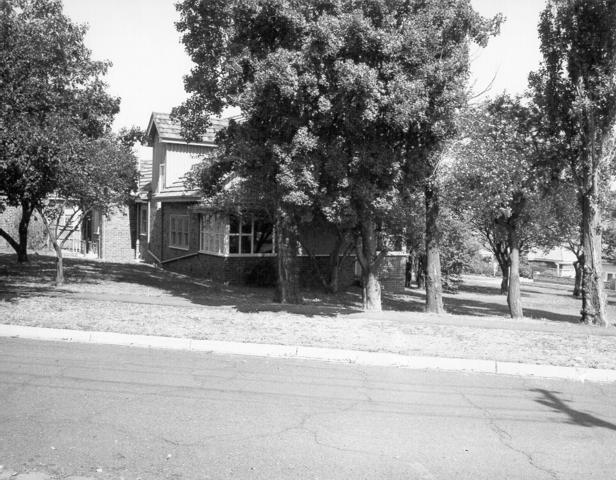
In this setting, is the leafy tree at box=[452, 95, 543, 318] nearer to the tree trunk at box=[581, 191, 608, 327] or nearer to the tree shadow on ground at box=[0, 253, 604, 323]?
the tree trunk at box=[581, 191, 608, 327]

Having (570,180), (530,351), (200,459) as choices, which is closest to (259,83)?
(530,351)

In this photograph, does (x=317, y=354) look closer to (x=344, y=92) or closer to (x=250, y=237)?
(x=344, y=92)

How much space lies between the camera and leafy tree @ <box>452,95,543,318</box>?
642 inches

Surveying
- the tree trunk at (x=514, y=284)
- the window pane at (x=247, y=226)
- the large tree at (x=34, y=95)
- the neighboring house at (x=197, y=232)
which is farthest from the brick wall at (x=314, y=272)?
the large tree at (x=34, y=95)

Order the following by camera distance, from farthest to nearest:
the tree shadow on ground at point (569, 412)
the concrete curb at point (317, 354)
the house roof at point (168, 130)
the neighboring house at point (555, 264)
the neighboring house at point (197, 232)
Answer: the neighboring house at point (555, 264) < the house roof at point (168, 130) < the neighboring house at point (197, 232) < the concrete curb at point (317, 354) < the tree shadow on ground at point (569, 412)

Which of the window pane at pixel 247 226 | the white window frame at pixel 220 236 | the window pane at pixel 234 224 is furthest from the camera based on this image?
the window pane at pixel 247 226

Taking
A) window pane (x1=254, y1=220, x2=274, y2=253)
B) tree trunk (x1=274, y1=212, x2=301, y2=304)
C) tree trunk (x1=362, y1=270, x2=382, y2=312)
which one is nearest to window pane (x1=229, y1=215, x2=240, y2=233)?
window pane (x1=254, y1=220, x2=274, y2=253)

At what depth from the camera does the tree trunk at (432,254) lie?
1701 centimetres

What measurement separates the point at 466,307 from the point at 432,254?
6824 mm

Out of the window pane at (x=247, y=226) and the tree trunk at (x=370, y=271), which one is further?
the window pane at (x=247, y=226)

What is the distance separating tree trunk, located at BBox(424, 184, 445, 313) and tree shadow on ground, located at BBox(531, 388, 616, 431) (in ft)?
29.0

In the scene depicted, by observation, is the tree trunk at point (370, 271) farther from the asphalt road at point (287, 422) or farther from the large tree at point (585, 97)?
the asphalt road at point (287, 422)

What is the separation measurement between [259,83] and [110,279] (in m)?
11.1

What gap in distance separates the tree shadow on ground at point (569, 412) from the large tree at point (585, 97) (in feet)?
27.9
